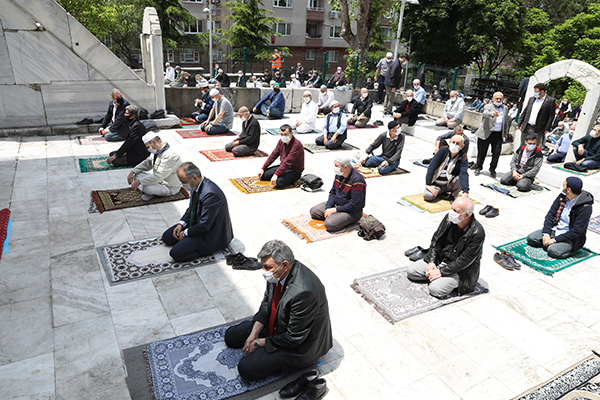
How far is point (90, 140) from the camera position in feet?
38.8

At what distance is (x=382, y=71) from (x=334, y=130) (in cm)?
655

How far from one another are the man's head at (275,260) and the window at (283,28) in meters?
39.9

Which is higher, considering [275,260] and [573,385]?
[275,260]

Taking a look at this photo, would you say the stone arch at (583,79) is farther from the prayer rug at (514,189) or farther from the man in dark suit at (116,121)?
the man in dark suit at (116,121)

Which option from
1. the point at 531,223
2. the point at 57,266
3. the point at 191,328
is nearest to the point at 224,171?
the point at 57,266

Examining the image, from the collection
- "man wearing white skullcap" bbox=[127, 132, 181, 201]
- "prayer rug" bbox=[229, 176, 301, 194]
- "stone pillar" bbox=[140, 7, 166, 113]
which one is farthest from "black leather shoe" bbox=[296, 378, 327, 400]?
"stone pillar" bbox=[140, 7, 166, 113]

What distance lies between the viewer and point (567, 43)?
29.8m

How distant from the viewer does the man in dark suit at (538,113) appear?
405 inches

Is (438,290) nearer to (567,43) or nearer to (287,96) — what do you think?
(287,96)

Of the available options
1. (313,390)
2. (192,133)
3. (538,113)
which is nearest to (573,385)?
(313,390)

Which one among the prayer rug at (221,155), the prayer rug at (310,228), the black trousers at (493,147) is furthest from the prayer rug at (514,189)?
the prayer rug at (221,155)

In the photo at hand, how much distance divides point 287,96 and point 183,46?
20.4 metres

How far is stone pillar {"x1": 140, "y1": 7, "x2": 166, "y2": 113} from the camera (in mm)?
13242

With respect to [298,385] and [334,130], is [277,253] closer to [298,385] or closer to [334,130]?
[298,385]
